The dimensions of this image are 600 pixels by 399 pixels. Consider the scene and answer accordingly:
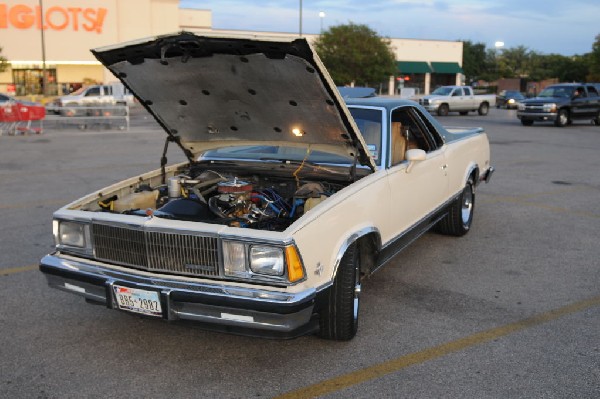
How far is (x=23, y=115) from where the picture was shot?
65.3ft

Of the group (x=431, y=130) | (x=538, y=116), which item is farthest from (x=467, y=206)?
(x=538, y=116)

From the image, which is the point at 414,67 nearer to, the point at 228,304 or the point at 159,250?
the point at 159,250

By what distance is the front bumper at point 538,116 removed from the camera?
23859 mm

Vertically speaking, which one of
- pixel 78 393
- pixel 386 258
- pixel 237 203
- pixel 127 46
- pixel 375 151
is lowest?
pixel 78 393

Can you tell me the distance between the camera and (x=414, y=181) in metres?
5.18

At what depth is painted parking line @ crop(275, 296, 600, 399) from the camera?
138 inches

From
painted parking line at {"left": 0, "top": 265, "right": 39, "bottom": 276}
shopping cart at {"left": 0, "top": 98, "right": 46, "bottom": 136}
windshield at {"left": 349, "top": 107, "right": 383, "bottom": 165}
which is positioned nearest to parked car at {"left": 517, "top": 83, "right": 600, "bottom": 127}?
shopping cart at {"left": 0, "top": 98, "right": 46, "bottom": 136}

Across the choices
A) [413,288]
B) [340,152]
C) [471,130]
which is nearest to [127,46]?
[340,152]

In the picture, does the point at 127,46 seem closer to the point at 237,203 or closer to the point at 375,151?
the point at 237,203

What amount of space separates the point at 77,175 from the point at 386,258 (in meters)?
7.98

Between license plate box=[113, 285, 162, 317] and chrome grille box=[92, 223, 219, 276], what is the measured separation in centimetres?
17

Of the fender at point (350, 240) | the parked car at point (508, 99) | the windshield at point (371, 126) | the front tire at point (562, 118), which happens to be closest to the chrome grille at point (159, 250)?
the fender at point (350, 240)

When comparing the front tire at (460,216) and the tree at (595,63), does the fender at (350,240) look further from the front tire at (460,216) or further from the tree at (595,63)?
the tree at (595,63)

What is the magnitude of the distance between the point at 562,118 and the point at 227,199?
895 inches
